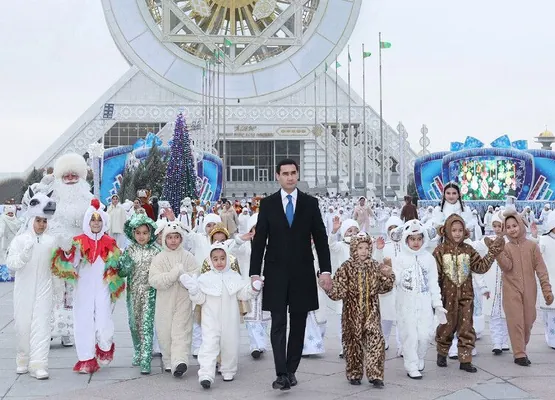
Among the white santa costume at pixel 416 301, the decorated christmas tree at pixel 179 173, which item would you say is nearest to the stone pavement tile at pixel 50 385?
the white santa costume at pixel 416 301

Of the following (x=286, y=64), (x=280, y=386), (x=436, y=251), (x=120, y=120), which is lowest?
(x=280, y=386)

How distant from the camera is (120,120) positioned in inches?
1742

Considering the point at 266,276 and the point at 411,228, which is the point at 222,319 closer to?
the point at 266,276

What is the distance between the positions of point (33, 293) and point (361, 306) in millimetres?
2430

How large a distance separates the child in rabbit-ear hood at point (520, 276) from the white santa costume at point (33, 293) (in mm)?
3495

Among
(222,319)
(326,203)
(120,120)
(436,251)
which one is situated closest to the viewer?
(222,319)

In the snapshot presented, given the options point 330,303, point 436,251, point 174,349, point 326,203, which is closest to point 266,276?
point 174,349

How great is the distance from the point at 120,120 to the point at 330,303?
36.3m

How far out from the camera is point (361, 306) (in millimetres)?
5562

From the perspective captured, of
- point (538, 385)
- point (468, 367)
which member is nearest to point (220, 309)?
point (468, 367)

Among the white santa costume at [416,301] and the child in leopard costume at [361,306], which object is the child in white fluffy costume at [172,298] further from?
the white santa costume at [416,301]

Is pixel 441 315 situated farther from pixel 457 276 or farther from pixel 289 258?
pixel 289 258

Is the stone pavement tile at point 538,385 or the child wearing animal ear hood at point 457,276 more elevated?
the child wearing animal ear hood at point 457,276

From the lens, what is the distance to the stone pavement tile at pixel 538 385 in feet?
16.9
